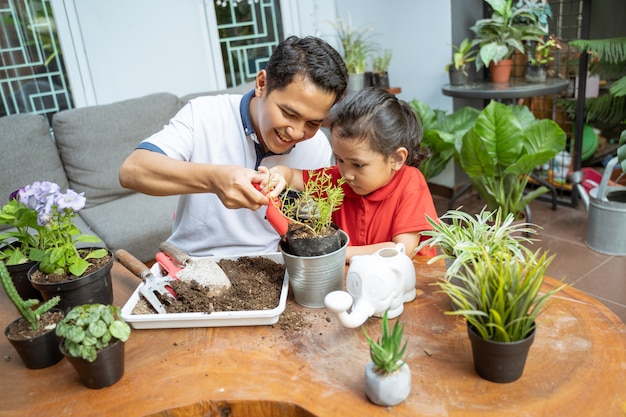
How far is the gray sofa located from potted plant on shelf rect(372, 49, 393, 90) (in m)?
1.57

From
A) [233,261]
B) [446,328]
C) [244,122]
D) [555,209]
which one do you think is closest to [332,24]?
[555,209]

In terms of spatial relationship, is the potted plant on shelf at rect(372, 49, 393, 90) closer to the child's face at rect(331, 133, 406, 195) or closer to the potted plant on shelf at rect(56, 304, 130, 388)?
the child's face at rect(331, 133, 406, 195)

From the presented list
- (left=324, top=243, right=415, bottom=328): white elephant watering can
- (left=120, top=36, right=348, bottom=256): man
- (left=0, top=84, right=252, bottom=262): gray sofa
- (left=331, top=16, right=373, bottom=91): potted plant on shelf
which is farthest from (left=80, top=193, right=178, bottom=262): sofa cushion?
(left=324, top=243, right=415, bottom=328): white elephant watering can

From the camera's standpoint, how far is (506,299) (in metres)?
0.80

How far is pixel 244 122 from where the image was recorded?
1574 millimetres

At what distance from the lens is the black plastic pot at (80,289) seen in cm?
107

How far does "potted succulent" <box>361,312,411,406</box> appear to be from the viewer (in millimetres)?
769

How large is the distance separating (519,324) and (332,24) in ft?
11.7

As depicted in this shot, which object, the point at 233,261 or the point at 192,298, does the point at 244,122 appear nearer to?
the point at 233,261

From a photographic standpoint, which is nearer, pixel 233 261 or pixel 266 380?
pixel 266 380

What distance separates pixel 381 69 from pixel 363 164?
8.78 feet

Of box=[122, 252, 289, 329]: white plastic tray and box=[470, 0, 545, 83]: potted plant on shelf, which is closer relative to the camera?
box=[122, 252, 289, 329]: white plastic tray

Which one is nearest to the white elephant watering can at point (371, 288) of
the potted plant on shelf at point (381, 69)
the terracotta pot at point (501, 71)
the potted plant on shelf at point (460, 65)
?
the potted plant on shelf at point (460, 65)

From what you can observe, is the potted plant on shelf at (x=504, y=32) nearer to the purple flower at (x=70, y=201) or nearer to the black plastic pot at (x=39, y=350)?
the purple flower at (x=70, y=201)
